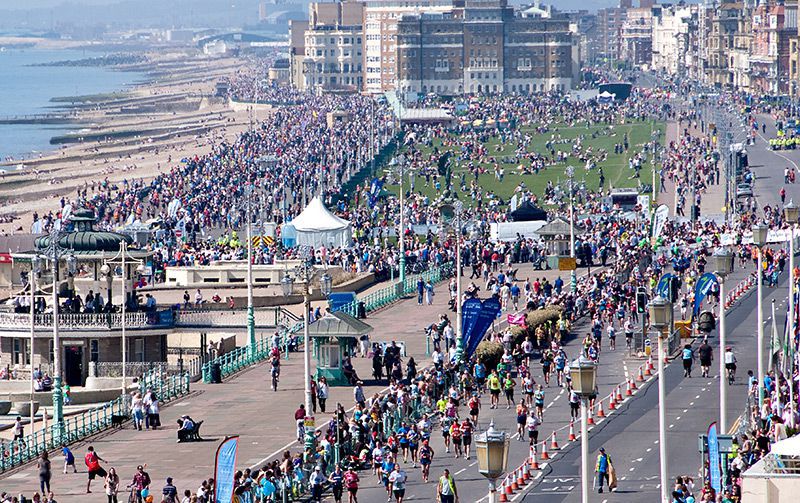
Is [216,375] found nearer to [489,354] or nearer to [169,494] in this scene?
[489,354]

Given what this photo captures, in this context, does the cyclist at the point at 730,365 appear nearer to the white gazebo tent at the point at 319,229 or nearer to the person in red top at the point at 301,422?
the person in red top at the point at 301,422

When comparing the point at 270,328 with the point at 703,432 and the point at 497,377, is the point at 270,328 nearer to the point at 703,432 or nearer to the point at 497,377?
the point at 497,377

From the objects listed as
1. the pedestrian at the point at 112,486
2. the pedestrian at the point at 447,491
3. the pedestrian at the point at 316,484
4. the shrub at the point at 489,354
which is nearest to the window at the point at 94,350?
the shrub at the point at 489,354

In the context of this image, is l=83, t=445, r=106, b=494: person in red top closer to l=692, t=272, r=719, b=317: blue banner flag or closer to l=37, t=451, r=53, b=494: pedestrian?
l=37, t=451, r=53, b=494: pedestrian

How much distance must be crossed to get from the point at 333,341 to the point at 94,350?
347 inches

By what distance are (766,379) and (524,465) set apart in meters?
6.04

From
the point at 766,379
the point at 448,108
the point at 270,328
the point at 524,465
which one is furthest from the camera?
the point at 448,108

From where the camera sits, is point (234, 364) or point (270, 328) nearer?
point (234, 364)

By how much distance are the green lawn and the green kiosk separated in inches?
2235

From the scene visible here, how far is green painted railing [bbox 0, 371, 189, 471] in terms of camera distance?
45594 mm

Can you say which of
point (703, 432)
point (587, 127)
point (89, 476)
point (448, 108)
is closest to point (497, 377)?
point (703, 432)

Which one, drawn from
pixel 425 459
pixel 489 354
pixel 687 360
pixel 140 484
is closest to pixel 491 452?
pixel 140 484

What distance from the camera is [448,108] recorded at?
637 feet

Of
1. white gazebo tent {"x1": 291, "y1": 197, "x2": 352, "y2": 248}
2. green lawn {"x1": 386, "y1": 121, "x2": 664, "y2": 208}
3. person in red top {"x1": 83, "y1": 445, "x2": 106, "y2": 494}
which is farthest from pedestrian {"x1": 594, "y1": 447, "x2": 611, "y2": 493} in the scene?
green lawn {"x1": 386, "y1": 121, "x2": 664, "y2": 208}
